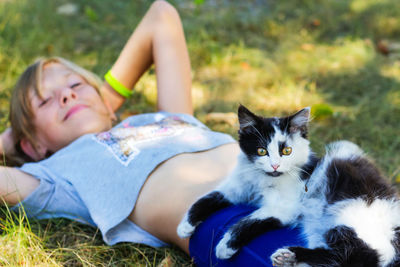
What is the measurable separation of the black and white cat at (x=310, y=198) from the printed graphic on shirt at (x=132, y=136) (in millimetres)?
652

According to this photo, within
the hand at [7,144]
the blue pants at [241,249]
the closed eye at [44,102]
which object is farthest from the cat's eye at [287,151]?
the hand at [7,144]

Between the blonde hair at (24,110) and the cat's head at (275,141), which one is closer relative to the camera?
the cat's head at (275,141)

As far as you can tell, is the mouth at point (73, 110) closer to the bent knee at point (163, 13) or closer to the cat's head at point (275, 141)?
the bent knee at point (163, 13)

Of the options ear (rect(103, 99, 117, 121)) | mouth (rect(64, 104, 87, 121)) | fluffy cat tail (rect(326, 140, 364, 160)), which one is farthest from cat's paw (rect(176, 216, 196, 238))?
ear (rect(103, 99, 117, 121))

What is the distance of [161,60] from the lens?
8.01 ft

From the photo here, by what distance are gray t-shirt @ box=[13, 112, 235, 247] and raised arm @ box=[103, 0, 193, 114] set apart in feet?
1.43

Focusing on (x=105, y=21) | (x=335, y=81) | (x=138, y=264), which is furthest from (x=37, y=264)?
(x=105, y=21)

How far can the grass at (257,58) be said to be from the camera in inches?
106

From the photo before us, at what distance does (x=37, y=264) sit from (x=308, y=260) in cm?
100

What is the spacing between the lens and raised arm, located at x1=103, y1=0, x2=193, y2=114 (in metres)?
2.40

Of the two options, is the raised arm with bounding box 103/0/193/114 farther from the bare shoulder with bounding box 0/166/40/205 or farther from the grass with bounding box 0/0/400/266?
the bare shoulder with bounding box 0/166/40/205

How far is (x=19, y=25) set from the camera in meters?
3.90

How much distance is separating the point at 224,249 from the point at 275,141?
0.40 m

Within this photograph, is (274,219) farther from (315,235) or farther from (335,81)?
(335,81)
